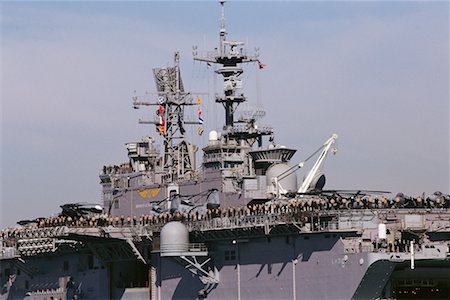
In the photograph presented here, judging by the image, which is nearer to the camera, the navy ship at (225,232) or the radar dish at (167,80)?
the navy ship at (225,232)

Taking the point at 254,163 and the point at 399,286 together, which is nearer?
the point at 399,286

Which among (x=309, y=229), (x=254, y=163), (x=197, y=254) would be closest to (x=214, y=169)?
(x=254, y=163)

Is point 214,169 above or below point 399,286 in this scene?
above

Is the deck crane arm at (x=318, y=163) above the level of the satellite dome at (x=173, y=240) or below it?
above

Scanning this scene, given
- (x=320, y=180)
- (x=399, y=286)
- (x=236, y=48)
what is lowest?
(x=399, y=286)

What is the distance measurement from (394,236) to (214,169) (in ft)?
39.4

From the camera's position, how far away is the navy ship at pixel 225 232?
46469 mm

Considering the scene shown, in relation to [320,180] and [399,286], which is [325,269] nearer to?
[399,286]

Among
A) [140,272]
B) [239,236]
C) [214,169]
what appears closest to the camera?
[239,236]

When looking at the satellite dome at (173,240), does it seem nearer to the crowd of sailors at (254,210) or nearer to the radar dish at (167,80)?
the crowd of sailors at (254,210)

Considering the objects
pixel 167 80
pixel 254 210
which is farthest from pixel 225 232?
pixel 167 80

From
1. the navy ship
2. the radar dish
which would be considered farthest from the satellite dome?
the radar dish

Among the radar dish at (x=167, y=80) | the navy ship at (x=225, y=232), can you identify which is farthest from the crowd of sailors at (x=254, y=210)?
the radar dish at (x=167, y=80)

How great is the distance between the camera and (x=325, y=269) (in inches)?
1837
